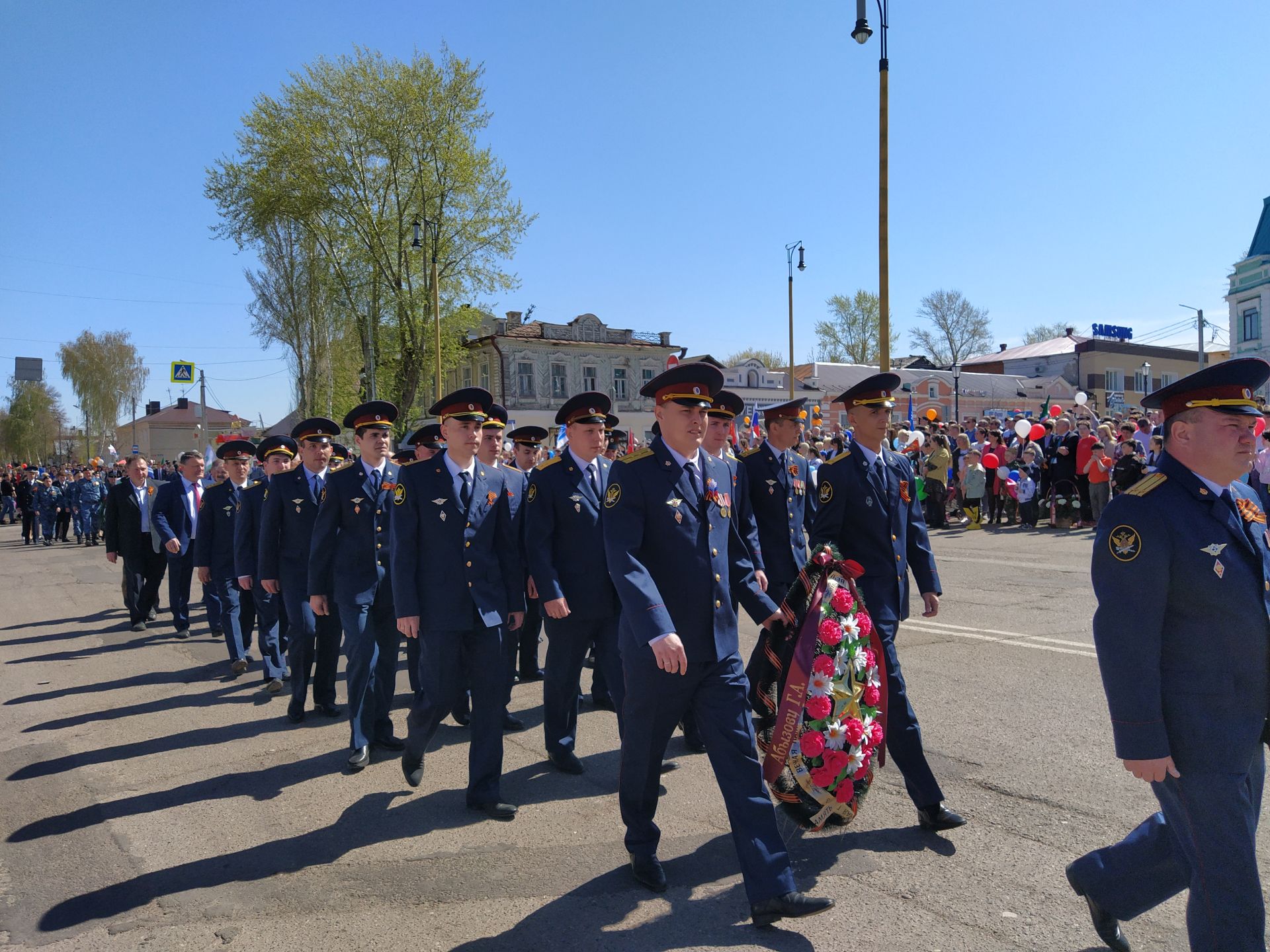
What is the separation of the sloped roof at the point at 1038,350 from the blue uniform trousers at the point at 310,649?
77.8 meters

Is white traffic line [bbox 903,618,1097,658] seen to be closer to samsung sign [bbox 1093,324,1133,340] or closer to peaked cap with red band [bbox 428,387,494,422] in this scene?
peaked cap with red band [bbox 428,387,494,422]

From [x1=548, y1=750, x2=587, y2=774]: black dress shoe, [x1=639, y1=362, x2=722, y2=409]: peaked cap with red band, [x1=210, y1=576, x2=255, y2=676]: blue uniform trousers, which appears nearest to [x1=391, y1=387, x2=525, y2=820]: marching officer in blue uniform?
[x1=548, y1=750, x2=587, y2=774]: black dress shoe

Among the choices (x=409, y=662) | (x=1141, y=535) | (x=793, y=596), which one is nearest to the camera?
(x=1141, y=535)

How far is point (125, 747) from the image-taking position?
6.21m

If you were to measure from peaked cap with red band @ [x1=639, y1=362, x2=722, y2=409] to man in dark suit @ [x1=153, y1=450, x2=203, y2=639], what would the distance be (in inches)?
333

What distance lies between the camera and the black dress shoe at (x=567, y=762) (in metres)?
5.34

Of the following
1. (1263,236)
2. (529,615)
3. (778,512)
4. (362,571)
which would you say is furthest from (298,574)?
(1263,236)

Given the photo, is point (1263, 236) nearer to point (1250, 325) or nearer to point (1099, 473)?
point (1250, 325)

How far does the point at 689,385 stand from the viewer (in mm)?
3900

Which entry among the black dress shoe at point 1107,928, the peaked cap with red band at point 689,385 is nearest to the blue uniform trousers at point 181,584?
the peaked cap with red band at point 689,385

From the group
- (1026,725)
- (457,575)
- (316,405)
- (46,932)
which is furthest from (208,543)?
(316,405)

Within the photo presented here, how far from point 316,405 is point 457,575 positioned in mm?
40691

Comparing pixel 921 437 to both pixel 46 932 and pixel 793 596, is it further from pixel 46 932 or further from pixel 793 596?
pixel 46 932

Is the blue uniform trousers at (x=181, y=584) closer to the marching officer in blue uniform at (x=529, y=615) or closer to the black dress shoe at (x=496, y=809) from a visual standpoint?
the marching officer in blue uniform at (x=529, y=615)
